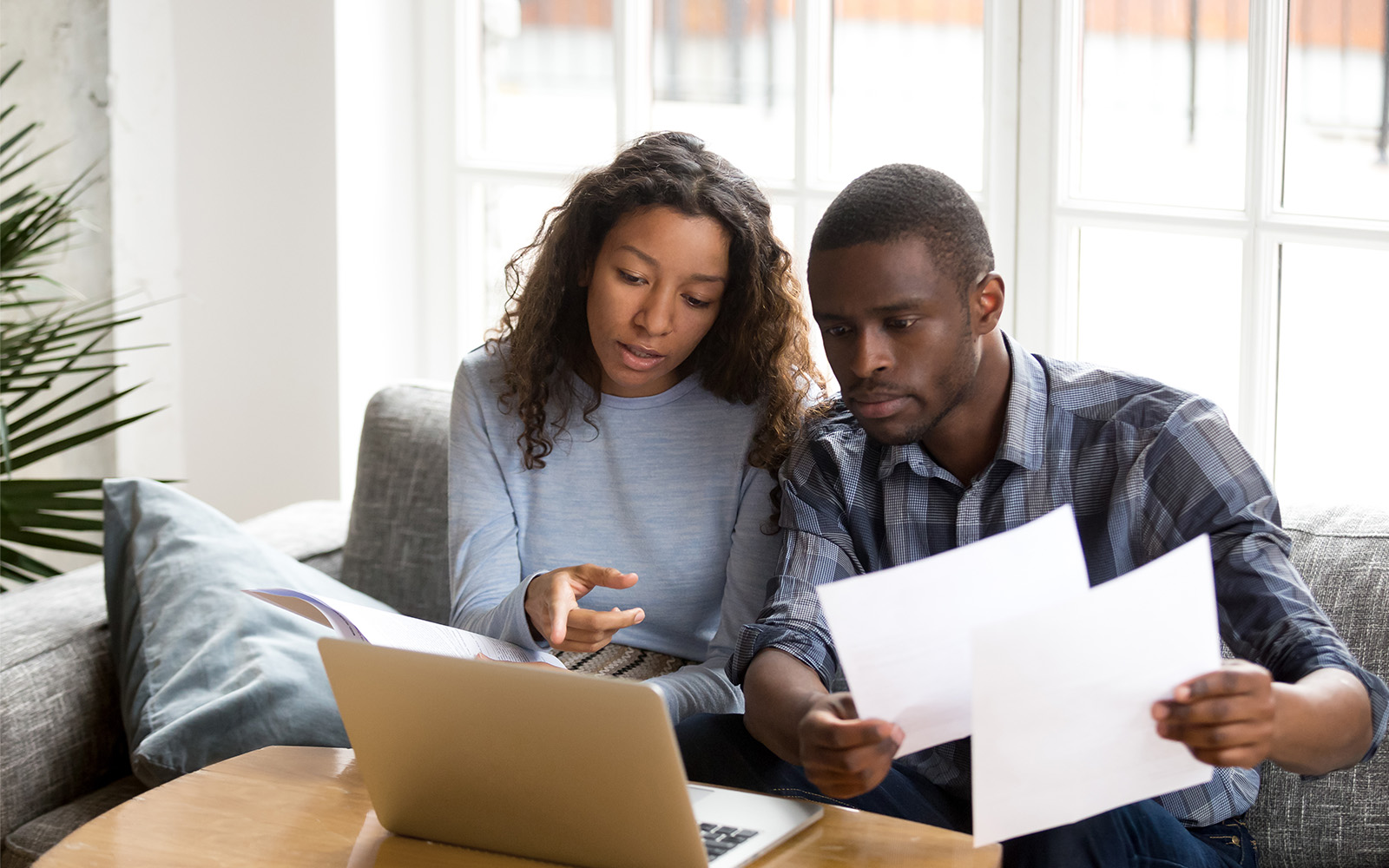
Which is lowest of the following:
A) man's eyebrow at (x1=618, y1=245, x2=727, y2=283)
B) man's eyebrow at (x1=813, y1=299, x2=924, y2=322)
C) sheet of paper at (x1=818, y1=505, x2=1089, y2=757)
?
sheet of paper at (x1=818, y1=505, x2=1089, y2=757)

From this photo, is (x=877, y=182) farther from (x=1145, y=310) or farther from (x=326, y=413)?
(x=326, y=413)

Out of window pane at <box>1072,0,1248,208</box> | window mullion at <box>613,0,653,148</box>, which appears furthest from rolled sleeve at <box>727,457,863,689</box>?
window mullion at <box>613,0,653,148</box>

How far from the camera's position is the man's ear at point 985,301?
1250 mm

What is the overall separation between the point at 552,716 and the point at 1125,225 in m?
1.40

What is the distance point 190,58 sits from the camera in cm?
251

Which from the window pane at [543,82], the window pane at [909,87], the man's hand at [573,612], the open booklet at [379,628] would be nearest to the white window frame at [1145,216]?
the window pane at [909,87]

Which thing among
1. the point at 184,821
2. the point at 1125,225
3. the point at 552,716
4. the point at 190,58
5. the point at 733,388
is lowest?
the point at 184,821

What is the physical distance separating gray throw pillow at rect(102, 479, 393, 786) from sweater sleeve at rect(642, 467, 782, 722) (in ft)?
1.36

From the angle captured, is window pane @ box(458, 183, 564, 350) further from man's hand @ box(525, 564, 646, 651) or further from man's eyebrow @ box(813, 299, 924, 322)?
man's eyebrow @ box(813, 299, 924, 322)

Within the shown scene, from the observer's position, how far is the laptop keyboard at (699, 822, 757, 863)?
3.07ft

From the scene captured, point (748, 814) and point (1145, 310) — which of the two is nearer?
point (748, 814)

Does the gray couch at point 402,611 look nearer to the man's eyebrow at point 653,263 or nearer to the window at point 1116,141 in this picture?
the window at point 1116,141

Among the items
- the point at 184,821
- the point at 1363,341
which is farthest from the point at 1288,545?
the point at 184,821

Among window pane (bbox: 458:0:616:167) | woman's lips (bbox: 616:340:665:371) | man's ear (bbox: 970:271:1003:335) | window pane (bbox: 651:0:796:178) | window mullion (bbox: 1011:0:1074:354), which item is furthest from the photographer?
window pane (bbox: 458:0:616:167)
